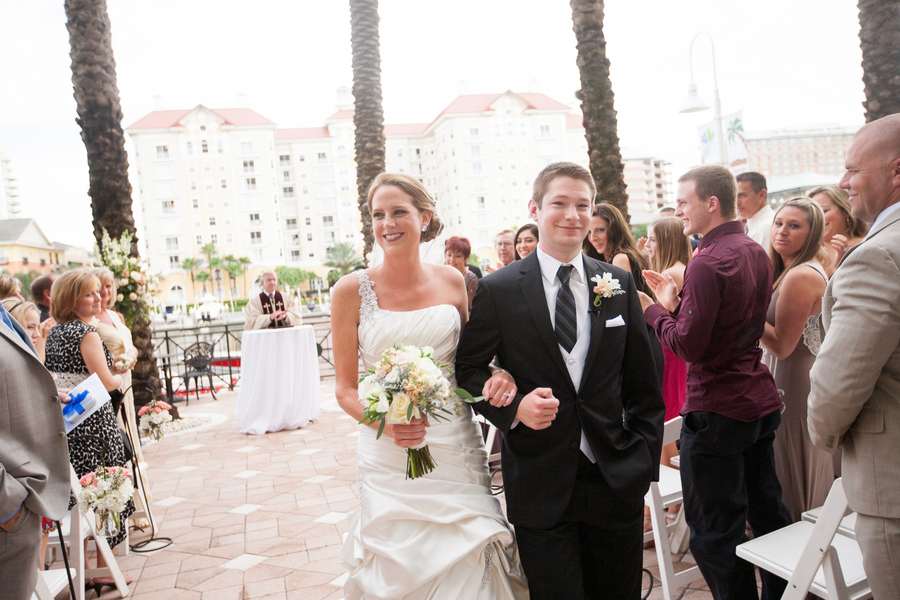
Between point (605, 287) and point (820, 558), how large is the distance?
1174 mm

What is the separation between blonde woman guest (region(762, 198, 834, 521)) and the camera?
2.86m

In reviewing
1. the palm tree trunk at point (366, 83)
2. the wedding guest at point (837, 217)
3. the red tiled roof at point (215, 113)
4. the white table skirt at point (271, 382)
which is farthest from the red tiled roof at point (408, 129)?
the wedding guest at point (837, 217)

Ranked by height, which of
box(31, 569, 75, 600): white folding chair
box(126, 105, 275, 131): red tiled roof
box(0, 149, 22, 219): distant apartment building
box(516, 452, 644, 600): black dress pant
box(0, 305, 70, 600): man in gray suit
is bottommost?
box(31, 569, 75, 600): white folding chair

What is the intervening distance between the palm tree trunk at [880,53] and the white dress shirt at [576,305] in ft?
19.0

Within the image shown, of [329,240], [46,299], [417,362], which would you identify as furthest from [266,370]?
[329,240]

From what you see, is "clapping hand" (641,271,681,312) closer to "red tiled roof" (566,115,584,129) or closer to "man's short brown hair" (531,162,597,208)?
"man's short brown hair" (531,162,597,208)

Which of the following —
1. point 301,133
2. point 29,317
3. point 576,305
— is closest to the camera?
point 576,305

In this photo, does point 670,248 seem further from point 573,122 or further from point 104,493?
point 573,122

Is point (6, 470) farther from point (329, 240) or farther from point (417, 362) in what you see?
point (329, 240)

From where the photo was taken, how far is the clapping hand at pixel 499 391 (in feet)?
6.25

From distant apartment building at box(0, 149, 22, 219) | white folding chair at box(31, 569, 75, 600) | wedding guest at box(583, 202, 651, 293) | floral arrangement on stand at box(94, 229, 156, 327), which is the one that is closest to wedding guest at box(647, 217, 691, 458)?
wedding guest at box(583, 202, 651, 293)

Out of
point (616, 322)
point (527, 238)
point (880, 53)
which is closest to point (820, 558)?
point (616, 322)

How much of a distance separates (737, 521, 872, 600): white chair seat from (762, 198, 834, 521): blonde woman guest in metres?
0.60

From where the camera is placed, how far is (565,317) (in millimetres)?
2100
